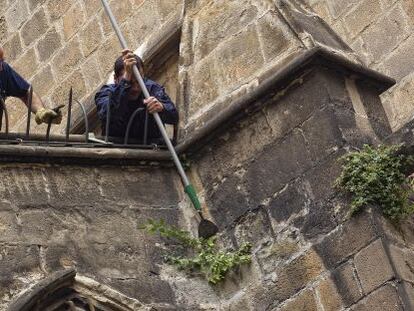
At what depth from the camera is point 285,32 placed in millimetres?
7809

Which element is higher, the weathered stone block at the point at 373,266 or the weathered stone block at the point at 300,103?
the weathered stone block at the point at 300,103

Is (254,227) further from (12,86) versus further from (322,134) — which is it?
(12,86)

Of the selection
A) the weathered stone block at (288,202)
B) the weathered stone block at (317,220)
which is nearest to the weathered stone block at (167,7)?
the weathered stone block at (288,202)

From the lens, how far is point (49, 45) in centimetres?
1138

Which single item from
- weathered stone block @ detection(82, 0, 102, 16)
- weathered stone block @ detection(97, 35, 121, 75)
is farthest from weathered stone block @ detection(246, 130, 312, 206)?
weathered stone block @ detection(82, 0, 102, 16)

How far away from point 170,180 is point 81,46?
3.55m

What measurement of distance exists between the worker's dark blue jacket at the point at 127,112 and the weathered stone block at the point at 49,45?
3.26m

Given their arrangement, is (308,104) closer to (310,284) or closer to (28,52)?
(310,284)

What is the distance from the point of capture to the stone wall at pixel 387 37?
8719 millimetres

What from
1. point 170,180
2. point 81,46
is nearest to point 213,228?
point 170,180

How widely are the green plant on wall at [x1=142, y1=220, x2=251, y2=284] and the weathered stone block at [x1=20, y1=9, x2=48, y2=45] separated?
14.6ft

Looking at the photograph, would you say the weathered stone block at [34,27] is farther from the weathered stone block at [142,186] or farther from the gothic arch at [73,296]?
the gothic arch at [73,296]

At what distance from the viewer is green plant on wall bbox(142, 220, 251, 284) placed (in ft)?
23.9

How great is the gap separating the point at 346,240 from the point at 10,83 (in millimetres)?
2670
